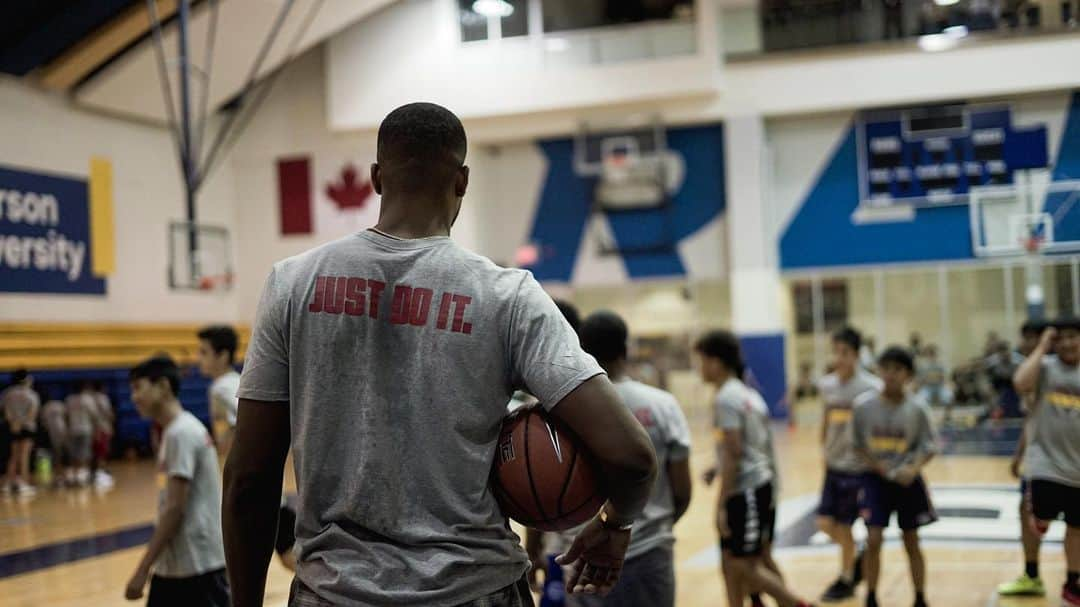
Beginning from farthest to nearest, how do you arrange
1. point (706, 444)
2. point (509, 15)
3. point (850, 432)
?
point (509, 15), point (706, 444), point (850, 432)

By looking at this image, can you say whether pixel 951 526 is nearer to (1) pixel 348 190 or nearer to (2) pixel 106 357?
(2) pixel 106 357

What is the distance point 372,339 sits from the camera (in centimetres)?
209

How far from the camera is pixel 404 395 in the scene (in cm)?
207

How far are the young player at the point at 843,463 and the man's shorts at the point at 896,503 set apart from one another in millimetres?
178

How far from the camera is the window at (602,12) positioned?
22.1 m

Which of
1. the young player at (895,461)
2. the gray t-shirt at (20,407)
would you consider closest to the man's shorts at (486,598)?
the young player at (895,461)

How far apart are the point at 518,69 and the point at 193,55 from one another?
5988 mm

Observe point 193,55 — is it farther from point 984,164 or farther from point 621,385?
point 621,385

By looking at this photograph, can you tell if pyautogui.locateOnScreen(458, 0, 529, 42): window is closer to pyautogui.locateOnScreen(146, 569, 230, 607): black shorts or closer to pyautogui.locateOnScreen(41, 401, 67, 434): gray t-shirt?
pyautogui.locateOnScreen(41, 401, 67, 434): gray t-shirt

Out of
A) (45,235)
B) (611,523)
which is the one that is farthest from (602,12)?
(611,523)

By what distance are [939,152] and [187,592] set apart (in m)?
19.4

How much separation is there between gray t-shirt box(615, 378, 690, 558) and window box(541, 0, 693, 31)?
18539 mm

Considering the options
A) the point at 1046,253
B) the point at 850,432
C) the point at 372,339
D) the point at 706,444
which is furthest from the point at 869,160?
the point at 372,339

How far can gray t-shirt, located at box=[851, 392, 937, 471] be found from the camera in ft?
22.9
